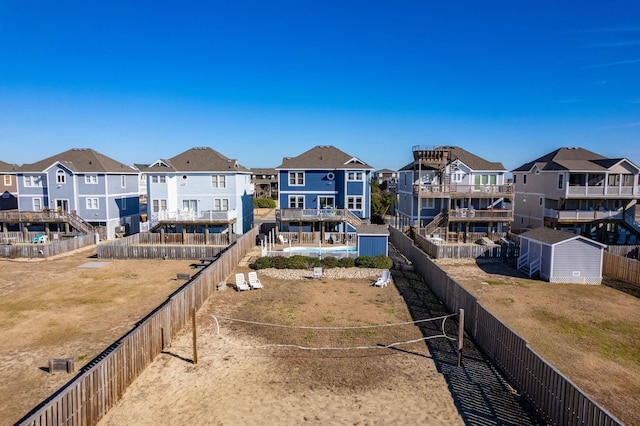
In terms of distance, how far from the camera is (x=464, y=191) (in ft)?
128

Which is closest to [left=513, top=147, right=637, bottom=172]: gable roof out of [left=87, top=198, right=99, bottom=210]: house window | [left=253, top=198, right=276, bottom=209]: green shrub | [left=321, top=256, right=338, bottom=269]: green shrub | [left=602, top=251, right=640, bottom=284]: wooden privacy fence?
[left=602, top=251, right=640, bottom=284]: wooden privacy fence

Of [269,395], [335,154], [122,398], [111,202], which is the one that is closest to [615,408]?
[269,395]

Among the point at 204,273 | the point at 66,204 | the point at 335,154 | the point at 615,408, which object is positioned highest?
the point at 335,154

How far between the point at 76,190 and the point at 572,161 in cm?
4838

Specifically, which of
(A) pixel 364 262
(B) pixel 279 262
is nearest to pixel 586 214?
(A) pixel 364 262

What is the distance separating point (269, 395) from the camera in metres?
11.9

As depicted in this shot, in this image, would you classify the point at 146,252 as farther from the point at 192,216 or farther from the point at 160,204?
the point at 160,204

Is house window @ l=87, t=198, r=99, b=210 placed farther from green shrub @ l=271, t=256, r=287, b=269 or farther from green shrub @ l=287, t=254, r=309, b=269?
green shrub @ l=287, t=254, r=309, b=269

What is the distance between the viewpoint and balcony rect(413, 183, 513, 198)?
38.1 m

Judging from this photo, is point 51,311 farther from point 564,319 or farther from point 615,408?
point 564,319

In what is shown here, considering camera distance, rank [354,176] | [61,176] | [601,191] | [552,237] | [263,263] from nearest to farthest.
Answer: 1. [552,237]
2. [263,263]
3. [601,191]
4. [354,176]
5. [61,176]

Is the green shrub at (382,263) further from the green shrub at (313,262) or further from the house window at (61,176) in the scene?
the house window at (61,176)

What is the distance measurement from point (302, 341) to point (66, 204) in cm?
3618

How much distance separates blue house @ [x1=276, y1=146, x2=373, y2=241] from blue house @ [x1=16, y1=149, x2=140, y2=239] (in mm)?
17713
